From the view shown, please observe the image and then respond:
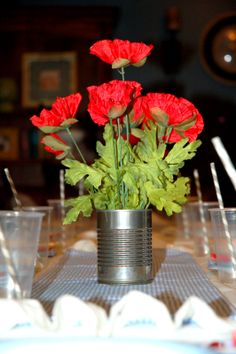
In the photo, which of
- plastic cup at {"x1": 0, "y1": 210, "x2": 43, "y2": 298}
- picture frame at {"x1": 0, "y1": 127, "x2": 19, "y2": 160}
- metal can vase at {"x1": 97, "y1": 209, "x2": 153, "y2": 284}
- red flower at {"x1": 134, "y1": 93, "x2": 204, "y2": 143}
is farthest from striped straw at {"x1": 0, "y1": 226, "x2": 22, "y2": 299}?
picture frame at {"x1": 0, "y1": 127, "x2": 19, "y2": 160}

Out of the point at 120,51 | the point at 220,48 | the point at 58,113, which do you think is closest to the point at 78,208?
the point at 58,113

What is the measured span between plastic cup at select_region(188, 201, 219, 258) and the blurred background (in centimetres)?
342

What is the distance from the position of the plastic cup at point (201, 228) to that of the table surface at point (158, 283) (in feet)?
0.09

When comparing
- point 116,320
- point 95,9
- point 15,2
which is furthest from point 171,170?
point 15,2

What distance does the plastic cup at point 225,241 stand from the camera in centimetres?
128

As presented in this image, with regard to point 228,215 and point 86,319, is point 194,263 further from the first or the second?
point 86,319

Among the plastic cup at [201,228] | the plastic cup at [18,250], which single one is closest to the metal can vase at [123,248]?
the plastic cup at [18,250]

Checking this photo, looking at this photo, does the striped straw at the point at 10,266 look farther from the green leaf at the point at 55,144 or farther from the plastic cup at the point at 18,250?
the green leaf at the point at 55,144

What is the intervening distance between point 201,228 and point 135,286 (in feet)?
2.31

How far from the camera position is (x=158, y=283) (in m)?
1.27

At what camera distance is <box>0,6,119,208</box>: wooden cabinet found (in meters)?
5.26

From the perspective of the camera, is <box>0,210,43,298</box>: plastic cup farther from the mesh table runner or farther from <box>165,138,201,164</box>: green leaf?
<box>165,138,201,164</box>: green leaf

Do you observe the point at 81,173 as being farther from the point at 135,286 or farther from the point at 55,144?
the point at 135,286

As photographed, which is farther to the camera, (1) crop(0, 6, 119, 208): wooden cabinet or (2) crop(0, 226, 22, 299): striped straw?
(1) crop(0, 6, 119, 208): wooden cabinet
